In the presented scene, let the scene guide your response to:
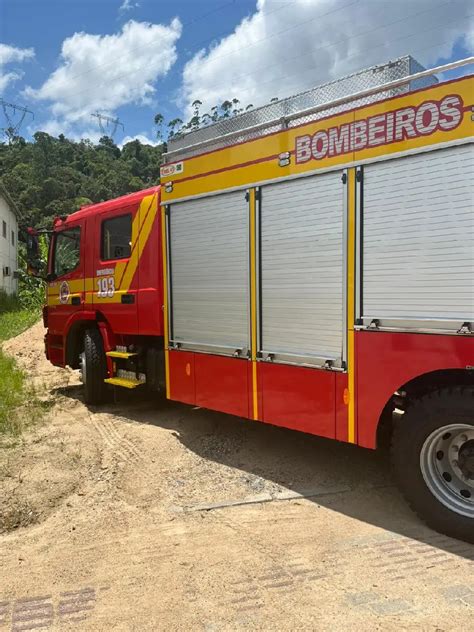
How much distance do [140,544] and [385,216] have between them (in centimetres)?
292

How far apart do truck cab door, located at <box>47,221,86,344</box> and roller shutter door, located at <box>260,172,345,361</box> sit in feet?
12.3

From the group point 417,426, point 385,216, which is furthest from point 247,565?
point 385,216

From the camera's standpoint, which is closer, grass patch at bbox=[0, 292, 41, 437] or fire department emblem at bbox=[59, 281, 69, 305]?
grass patch at bbox=[0, 292, 41, 437]

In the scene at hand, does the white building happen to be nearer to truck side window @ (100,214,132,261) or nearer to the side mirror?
the side mirror

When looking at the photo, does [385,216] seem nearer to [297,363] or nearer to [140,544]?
[297,363]

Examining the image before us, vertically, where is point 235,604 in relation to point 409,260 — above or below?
below

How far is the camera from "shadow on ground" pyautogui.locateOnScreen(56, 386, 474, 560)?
3.93 m

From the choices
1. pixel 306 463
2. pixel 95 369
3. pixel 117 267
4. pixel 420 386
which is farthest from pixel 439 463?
pixel 95 369

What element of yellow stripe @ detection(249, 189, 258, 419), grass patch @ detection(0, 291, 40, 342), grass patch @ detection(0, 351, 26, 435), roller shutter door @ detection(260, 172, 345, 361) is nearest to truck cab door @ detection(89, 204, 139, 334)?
grass patch @ detection(0, 351, 26, 435)

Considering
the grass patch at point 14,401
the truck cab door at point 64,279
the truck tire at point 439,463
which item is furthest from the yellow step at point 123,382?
the truck tire at point 439,463

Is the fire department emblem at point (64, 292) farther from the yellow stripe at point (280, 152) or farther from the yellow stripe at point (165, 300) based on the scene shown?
the yellow stripe at point (280, 152)

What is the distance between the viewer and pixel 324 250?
4.16m

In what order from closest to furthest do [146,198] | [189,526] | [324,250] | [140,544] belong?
[140,544] < [189,526] < [324,250] < [146,198]

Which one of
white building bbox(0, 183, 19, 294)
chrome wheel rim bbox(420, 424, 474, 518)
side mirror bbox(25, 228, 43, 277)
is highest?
white building bbox(0, 183, 19, 294)
